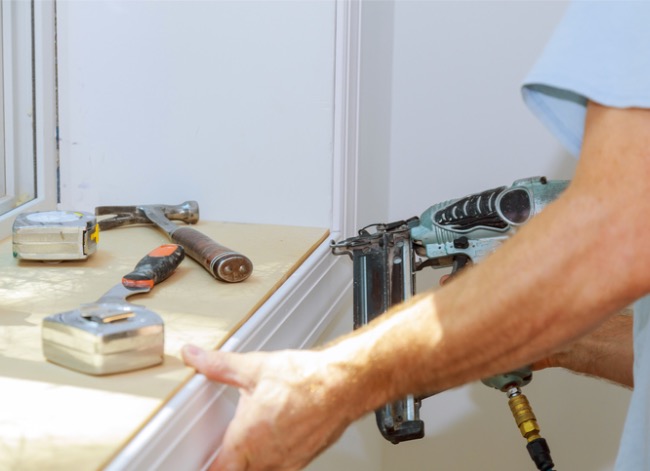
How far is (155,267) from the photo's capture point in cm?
96

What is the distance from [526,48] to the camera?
1513 millimetres

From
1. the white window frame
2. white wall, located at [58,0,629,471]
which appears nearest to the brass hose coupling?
white wall, located at [58,0,629,471]

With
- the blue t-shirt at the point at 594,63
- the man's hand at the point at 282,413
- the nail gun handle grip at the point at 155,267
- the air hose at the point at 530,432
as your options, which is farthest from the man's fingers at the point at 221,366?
the air hose at the point at 530,432

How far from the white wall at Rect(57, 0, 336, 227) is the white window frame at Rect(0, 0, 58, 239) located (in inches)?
0.9

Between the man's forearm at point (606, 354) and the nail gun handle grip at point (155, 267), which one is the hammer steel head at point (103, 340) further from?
the man's forearm at point (606, 354)

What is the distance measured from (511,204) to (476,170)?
0.47 metres

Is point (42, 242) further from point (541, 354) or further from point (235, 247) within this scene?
point (541, 354)

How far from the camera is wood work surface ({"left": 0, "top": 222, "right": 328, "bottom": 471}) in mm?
586

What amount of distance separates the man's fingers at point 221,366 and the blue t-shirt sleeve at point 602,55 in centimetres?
34

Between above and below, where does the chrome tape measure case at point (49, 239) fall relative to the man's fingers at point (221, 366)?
above

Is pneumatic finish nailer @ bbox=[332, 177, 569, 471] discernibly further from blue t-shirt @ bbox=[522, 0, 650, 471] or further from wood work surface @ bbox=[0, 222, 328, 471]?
blue t-shirt @ bbox=[522, 0, 650, 471]

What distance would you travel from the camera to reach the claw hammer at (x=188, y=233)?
0.99 metres

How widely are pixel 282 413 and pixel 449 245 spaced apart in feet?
1.76

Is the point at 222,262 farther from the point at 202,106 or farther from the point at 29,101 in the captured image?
the point at 29,101
